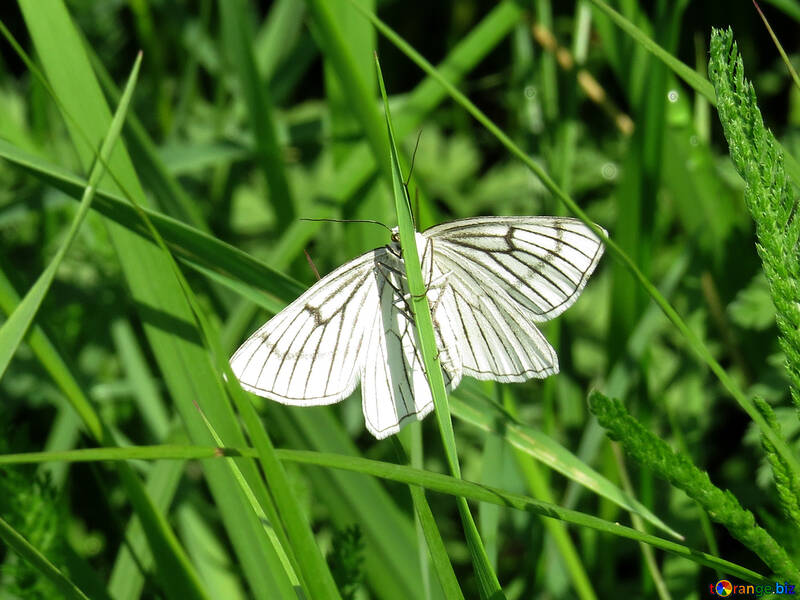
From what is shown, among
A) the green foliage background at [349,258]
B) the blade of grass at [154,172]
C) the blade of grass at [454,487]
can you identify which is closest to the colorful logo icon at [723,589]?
the green foliage background at [349,258]

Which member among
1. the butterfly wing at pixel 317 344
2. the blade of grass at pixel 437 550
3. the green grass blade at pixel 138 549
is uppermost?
the butterfly wing at pixel 317 344

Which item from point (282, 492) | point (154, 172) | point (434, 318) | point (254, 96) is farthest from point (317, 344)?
point (254, 96)

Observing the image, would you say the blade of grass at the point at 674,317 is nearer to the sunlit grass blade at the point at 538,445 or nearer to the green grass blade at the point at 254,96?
the sunlit grass blade at the point at 538,445

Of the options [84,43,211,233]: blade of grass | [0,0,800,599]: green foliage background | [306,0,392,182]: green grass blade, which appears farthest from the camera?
[84,43,211,233]: blade of grass

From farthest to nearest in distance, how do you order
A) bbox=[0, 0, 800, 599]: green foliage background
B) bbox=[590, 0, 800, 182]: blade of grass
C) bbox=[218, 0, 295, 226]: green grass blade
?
1. bbox=[218, 0, 295, 226]: green grass blade
2. bbox=[590, 0, 800, 182]: blade of grass
3. bbox=[0, 0, 800, 599]: green foliage background

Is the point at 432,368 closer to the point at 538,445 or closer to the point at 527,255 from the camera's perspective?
the point at 538,445

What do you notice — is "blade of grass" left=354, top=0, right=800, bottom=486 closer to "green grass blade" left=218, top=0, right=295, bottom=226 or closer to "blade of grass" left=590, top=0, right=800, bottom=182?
"blade of grass" left=590, top=0, right=800, bottom=182

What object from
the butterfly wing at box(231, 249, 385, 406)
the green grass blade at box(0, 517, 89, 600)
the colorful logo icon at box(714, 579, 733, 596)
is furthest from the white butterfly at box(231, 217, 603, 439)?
the colorful logo icon at box(714, 579, 733, 596)
